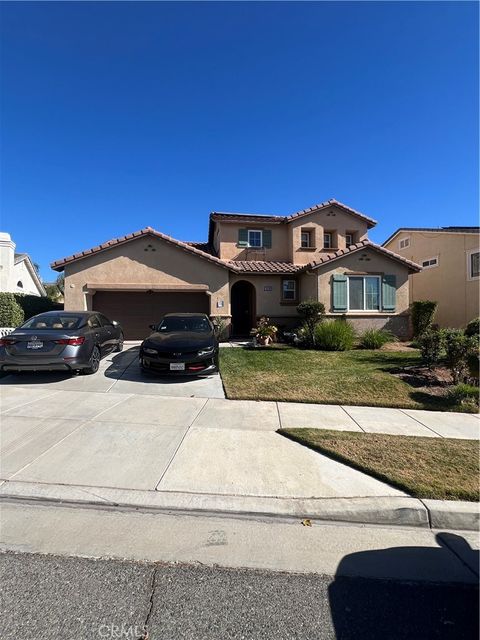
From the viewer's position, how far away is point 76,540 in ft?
9.21

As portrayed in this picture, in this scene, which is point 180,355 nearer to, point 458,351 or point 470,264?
point 458,351

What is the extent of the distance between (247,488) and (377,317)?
505 inches

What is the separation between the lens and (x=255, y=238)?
17531 mm

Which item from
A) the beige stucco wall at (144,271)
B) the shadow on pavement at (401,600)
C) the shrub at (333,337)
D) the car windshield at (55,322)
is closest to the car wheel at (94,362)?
the car windshield at (55,322)

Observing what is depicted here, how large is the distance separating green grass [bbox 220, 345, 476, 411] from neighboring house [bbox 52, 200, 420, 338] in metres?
3.97

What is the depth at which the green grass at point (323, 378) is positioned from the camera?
23.1ft

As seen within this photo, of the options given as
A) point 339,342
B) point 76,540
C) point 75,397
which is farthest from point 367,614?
point 339,342

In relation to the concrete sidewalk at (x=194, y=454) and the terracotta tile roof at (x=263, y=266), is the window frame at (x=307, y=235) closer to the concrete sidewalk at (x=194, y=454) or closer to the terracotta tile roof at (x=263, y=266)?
the terracotta tile roof at (x=263, y=266)

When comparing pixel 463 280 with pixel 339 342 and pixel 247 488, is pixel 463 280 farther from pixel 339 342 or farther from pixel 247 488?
pixel 247 488

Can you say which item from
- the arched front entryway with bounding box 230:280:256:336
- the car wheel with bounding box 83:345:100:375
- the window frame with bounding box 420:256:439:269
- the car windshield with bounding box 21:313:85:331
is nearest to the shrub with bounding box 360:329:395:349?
the arched front entryway with bounding box 230:280:256:336

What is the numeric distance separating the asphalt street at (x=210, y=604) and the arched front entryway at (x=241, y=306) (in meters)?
14.8

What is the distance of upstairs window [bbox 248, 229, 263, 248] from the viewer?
17.5 m

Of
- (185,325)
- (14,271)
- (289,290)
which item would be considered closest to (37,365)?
(185,325)

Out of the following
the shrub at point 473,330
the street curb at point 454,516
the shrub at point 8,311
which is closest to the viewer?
the street curb at point 454,516
